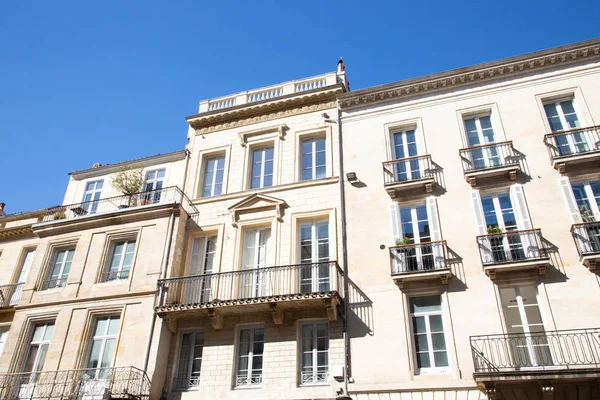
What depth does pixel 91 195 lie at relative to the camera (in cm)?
2077

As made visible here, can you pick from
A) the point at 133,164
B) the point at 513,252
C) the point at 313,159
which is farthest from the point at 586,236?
the point at 133,164

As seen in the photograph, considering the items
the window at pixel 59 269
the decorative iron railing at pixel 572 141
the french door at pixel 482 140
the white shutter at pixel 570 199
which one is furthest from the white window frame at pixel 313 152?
the window at pixel 59 269

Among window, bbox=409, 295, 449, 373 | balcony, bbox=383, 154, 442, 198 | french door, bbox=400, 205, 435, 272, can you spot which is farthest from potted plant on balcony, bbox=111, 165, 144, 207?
window, bbox=409, 295, 449, 373

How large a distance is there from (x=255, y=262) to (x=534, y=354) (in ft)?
28.8

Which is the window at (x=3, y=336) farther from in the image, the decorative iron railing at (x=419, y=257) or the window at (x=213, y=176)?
the decorative iron railing at (x=419, y=257)

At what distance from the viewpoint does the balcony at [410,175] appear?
1555 centimetres

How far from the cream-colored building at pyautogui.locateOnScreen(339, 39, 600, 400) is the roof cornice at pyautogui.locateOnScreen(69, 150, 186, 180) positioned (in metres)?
7.16

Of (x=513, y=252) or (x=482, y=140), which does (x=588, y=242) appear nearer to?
(x=513, y=252)

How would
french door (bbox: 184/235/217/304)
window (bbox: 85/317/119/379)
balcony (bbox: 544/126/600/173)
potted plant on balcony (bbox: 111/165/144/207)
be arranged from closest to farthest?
balcony (bbox: 544/126/600/173) → window (bbox: 85/317/119/379) → french door (bbox: 184/235/217/304) → potted plant on balcony (bbox: 111/165/144/207)

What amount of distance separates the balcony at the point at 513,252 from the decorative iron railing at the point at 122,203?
33.7 ft

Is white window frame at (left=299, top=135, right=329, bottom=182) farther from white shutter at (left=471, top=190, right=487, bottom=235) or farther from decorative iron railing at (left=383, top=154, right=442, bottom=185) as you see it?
white shutter at (left=471, top=190, right=487, bottom=235)

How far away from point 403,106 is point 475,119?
2589 mm

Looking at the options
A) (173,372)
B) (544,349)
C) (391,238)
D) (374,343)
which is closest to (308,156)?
(391,238)

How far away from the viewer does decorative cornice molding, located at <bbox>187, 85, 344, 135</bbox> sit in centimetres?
1891
